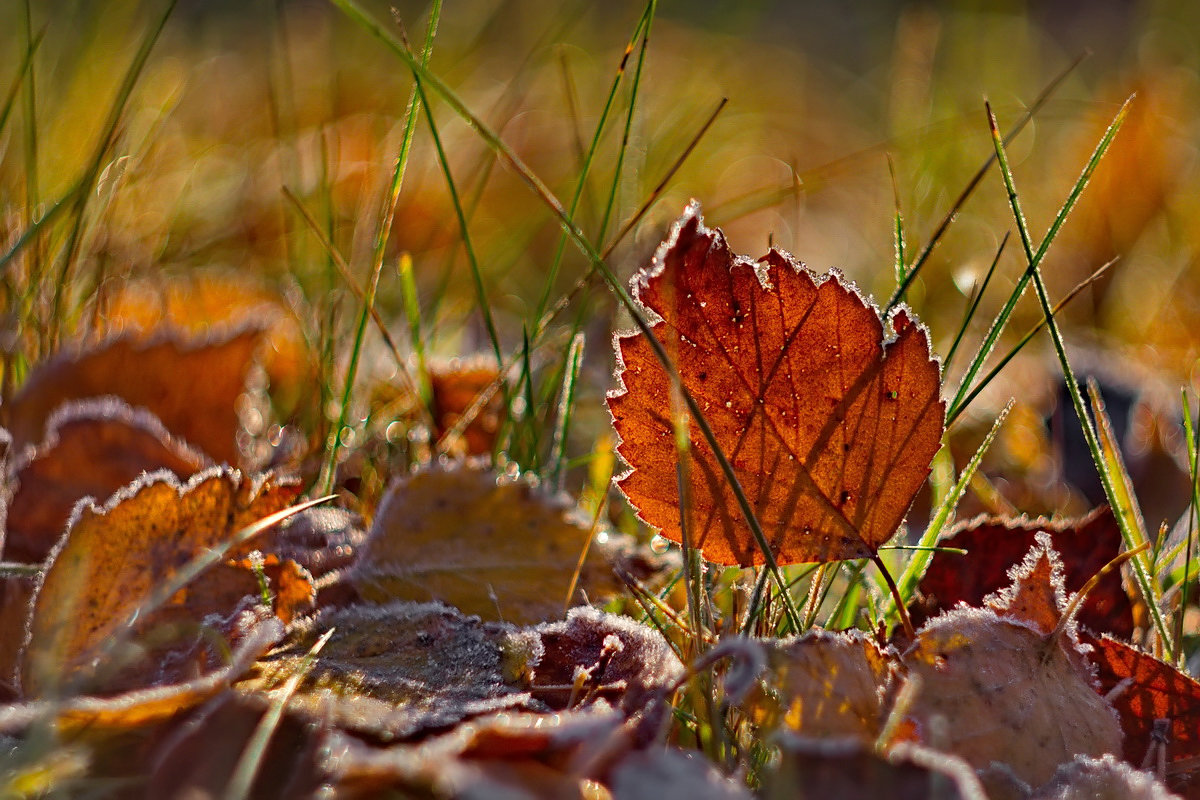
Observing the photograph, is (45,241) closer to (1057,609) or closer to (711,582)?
(711,582)

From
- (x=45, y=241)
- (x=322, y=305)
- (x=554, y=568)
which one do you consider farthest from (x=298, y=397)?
(x=554, y=568)

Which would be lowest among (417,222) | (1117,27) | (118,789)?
(118,789)

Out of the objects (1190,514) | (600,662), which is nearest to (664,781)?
(600,662)

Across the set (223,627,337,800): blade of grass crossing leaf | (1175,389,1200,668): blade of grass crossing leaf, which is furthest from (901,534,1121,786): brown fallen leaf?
(223,627,337,800): blade of grass crossing leaf

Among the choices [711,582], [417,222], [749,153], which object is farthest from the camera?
[749,153]

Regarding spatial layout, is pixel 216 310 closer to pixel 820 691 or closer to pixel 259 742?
pixel 259 742

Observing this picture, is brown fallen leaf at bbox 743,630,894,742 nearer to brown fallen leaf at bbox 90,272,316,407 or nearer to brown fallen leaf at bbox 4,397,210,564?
brown fallen leaf at bbox 4,397,210,564
